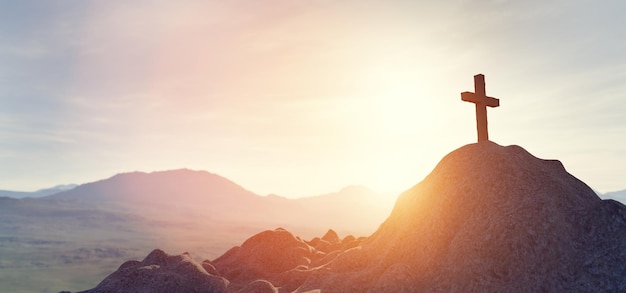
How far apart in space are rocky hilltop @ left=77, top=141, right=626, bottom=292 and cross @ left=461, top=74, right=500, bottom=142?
3.66ft

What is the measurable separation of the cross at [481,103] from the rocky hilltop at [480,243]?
1.12 m

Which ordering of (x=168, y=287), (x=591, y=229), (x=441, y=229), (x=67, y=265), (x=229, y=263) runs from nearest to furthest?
(x=591, y=229) → (x=441, y=229) → (x=168, y=287) → (x=229, y=263) → (x=67, y=265)

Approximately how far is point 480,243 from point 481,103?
22.5ft

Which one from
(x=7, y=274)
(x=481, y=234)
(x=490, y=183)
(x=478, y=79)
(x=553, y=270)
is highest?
(x=478, y=79)

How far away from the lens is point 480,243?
49.9ft

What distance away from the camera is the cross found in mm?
19781

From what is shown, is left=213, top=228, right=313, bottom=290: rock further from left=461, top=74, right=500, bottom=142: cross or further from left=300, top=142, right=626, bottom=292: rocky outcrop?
left=461, top=74, right=500, bottom=142: cross

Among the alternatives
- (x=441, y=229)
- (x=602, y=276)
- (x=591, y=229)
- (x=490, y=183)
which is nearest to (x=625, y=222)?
(x=591, y=229)

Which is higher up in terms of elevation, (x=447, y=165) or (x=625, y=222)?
(x=447, y=165)

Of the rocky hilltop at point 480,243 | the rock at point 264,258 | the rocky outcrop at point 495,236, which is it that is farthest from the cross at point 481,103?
the rock at point 264,258

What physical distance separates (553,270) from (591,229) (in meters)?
2.40

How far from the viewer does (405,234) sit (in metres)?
18.0

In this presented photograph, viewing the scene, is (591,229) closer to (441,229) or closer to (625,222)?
(625,222)

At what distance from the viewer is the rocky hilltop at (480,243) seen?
47.0 ft
